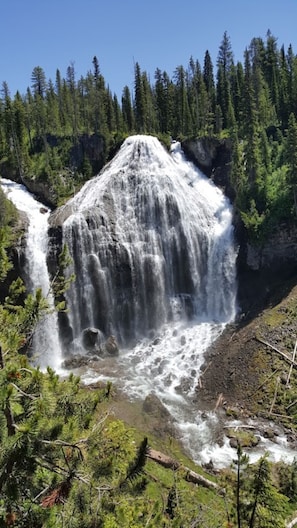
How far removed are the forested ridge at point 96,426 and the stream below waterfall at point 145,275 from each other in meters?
3.75

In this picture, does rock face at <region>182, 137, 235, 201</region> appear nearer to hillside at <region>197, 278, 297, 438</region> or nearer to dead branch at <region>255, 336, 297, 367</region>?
hillside at <region>197, 278, 297, 438</region>

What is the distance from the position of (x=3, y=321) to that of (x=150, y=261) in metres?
30.7

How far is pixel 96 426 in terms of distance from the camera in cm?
783

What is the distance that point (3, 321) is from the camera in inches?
351

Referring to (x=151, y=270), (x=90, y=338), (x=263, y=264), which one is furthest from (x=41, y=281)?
(x=263, y=264)

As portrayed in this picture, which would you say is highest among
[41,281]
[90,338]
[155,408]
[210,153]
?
[210,153]

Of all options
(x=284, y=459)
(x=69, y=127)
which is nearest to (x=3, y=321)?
(x=284, y=459)

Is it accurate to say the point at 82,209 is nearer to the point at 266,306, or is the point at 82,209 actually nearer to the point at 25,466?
the point at 266,306

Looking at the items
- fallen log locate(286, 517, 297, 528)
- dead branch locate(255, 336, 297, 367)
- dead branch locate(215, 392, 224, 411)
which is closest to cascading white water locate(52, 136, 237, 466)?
dead branch locate(215, 392, 224, 411)

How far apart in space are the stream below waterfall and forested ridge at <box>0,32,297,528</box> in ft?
12.3

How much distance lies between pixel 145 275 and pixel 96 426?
31.2 metres

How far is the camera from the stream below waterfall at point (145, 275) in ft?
109

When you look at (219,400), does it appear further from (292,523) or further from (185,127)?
(185,127)

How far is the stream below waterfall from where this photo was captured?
1312 inches
